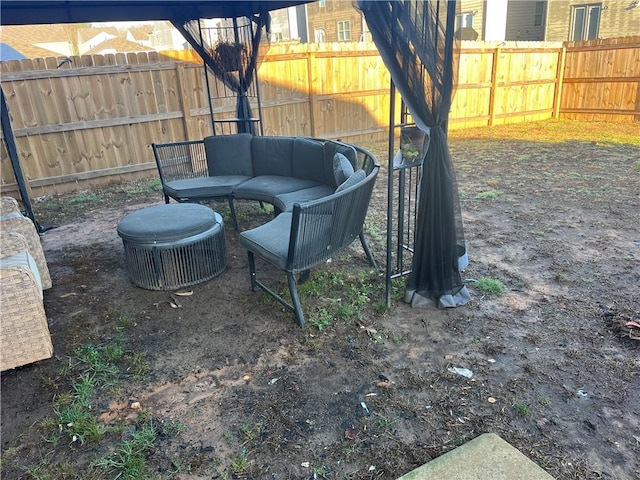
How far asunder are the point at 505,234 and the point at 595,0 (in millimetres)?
13232

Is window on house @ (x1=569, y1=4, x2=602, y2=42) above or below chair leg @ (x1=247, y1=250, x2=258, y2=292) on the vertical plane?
above

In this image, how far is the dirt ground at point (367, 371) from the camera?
2004 mm

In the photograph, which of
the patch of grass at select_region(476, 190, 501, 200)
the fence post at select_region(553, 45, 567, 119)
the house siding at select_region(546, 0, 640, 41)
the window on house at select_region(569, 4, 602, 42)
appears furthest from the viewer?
the window on house at select_region(569, 4, 602, 42)

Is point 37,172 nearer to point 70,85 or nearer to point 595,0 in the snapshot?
point 70,85

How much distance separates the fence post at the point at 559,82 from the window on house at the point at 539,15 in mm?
4605

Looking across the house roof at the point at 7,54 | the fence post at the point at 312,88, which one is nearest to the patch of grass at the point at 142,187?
the fence post at the point at 312,88

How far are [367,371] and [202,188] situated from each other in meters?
2.85

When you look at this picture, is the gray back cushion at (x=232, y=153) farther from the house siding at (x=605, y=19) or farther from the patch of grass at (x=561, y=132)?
the house siding at (x=605, y=19)

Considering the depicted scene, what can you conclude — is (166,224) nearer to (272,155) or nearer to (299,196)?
(299,196)

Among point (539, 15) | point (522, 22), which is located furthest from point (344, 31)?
point (539, 15)

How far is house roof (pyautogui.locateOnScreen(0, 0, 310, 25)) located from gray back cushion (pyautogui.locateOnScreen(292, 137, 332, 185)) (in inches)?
66.5

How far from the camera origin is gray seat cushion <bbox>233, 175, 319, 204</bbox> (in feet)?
14.2

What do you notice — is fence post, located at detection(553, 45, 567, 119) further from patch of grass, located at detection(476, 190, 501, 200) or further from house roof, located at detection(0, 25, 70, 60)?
house roof, located at detection(0, 25, 70, 60)

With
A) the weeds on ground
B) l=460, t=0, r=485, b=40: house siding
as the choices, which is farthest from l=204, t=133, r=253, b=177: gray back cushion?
l=460, t=0, r=485, b=40: house siding
